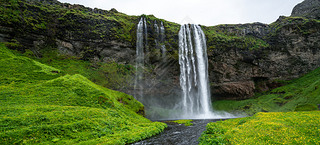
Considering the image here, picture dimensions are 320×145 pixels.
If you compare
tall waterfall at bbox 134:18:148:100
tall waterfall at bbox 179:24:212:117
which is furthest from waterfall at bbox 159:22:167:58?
tall waterfall at bbox 179:24:212:117

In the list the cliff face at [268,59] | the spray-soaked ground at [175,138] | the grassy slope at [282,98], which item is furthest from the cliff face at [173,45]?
the spray-soaked ground at [175,138]

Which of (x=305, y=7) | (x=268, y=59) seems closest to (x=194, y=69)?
(x=268, y=59)

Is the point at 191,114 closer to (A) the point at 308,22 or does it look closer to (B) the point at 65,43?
(B) the point at 65,43

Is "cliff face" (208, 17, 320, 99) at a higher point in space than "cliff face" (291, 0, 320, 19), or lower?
lower

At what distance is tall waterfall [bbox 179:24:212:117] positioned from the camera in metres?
46.6

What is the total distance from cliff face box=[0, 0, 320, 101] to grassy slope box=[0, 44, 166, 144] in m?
19.1

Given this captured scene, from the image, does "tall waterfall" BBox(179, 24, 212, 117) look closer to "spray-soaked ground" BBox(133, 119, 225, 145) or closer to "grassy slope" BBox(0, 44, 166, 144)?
"grassy slope" BBox(0, 44, 166, 144)

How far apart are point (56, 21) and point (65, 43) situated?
5.77 metres

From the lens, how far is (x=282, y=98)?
45.3 m

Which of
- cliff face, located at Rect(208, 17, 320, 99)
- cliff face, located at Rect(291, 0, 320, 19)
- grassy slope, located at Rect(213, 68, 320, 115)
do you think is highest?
cliff face, located at Rect(291, 0, 320, 19)

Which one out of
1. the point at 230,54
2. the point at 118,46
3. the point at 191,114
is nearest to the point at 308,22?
the point at 230,54

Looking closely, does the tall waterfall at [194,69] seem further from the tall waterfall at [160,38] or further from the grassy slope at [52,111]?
the grassy slope at [52,111]

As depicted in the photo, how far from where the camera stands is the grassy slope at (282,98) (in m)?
38.9

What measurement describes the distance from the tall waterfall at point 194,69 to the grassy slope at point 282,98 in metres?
10.6
